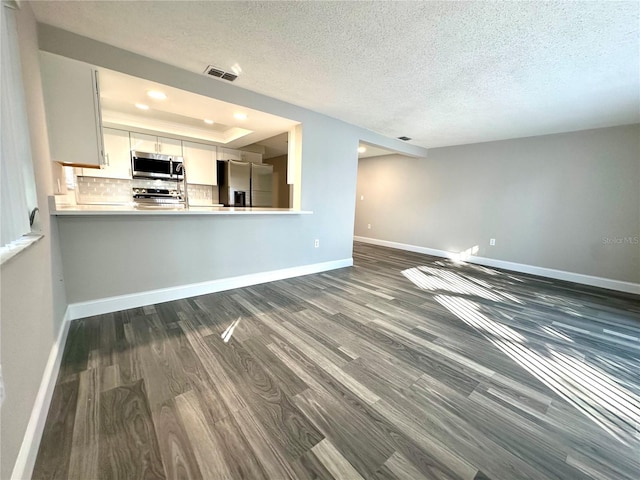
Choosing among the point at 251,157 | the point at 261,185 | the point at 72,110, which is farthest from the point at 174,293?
the point at 251,157

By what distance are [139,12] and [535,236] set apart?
5.77 m

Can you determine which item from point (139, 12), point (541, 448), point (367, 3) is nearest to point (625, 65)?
point (367, 3)

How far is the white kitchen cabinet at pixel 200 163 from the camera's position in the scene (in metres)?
4.83

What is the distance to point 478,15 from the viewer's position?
5.27 feet

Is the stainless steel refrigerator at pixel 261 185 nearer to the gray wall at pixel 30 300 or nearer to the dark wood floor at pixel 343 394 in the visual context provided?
the dark wood floor at pixel 343 394

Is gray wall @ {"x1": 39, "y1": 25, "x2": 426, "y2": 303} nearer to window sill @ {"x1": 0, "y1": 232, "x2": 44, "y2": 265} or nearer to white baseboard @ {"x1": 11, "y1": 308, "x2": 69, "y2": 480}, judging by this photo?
white baseboard @ {"x1": 11, "y1": 308, "x2": 69, "y2": 480}

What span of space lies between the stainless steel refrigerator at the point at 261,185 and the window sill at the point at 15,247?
4.20 m

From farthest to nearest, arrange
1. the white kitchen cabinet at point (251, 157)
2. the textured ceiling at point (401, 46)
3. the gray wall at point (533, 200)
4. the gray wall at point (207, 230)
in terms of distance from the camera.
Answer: the white kitchen cabinet at point (251, 157), the gray wall at point (533, 200), the gray wall at point (207, 230), the textured ceiling at point (401, 46)

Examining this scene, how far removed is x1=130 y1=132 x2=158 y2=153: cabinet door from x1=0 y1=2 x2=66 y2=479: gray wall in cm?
272

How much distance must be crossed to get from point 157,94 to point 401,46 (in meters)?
2.35

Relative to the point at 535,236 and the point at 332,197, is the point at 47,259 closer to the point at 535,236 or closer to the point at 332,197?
the point at 332,197

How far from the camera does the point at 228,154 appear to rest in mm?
5309

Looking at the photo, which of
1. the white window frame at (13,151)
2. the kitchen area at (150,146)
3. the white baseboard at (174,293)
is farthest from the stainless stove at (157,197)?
the white window frame at (13,151)

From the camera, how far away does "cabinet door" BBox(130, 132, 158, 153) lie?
4234 mm
